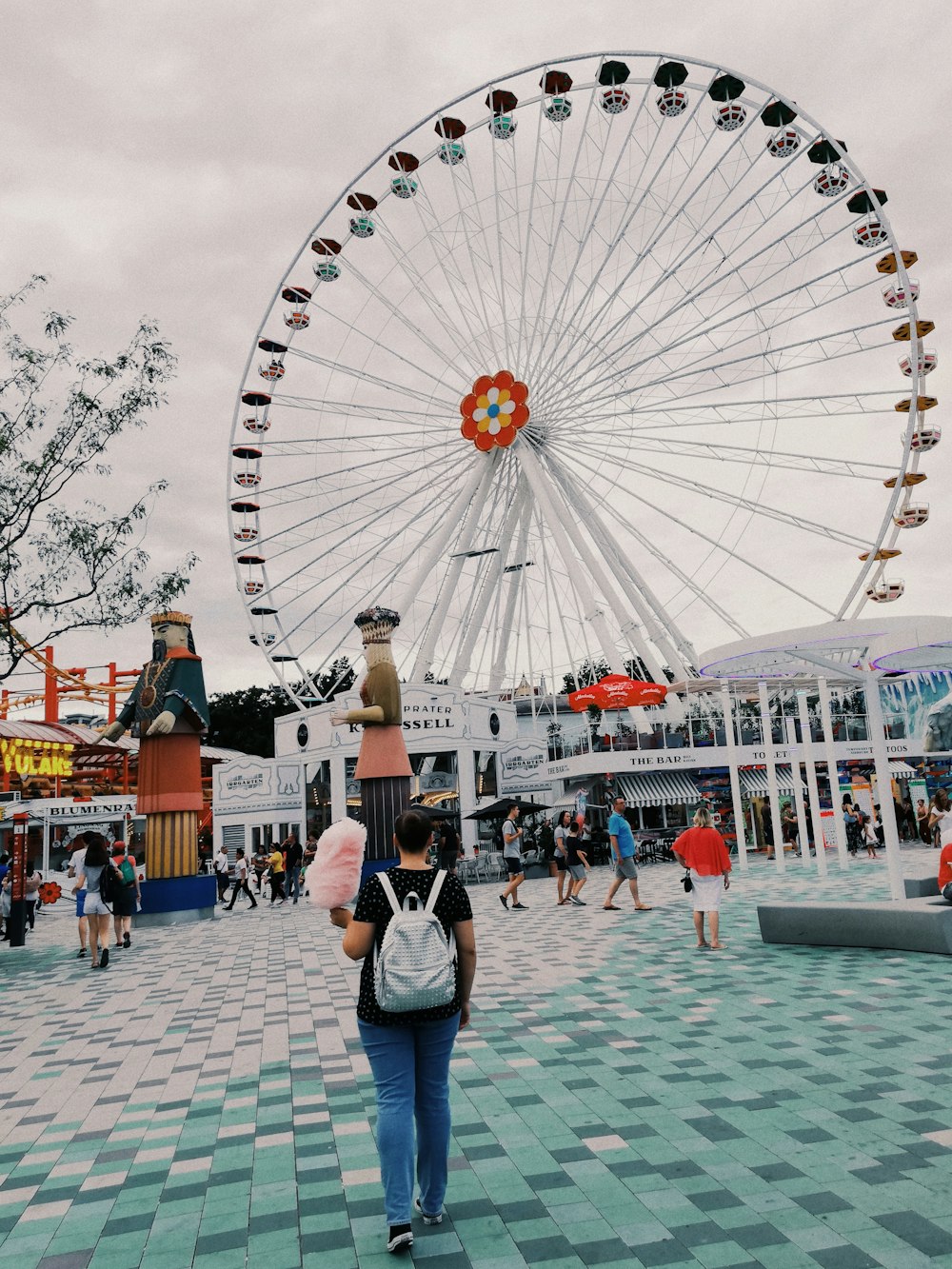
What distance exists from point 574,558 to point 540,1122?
19325 millimetres

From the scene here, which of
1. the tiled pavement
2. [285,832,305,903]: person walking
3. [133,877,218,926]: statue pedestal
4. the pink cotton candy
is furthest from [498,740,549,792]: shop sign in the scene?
the pink cotton candy

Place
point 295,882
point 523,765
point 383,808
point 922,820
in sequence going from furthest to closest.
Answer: point 523,765 → point 922,820 → point 295,882 → point 383,808

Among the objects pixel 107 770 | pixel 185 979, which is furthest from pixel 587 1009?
pixel 107 770

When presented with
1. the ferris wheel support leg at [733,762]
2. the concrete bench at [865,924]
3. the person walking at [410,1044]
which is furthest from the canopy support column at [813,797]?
the person walking at [410,1044]

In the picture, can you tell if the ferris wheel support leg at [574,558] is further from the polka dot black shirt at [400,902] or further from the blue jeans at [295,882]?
the polka dot black shirt at [400,902]

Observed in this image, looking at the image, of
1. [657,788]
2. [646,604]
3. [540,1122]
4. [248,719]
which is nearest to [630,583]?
[646,604]

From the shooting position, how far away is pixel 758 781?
32.1 meters

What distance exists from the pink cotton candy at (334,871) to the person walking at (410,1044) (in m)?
0.21

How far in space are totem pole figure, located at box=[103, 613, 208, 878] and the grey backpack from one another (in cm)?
1429

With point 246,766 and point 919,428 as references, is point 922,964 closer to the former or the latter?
point 919,428

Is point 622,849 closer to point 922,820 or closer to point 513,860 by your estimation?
point 513,860

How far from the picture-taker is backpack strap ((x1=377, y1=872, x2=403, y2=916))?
11.3 ft

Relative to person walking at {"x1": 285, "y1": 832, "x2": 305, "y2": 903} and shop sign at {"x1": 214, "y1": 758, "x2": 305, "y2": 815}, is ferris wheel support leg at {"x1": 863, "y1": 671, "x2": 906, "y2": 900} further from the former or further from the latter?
shop sign at {"x1": 214, "y1": 758, "x2": 305, "y2": 815}

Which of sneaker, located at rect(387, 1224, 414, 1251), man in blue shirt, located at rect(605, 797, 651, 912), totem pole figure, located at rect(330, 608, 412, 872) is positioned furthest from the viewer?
Answer: totem pole figure, located at rect(330, 608, 412, 872)
